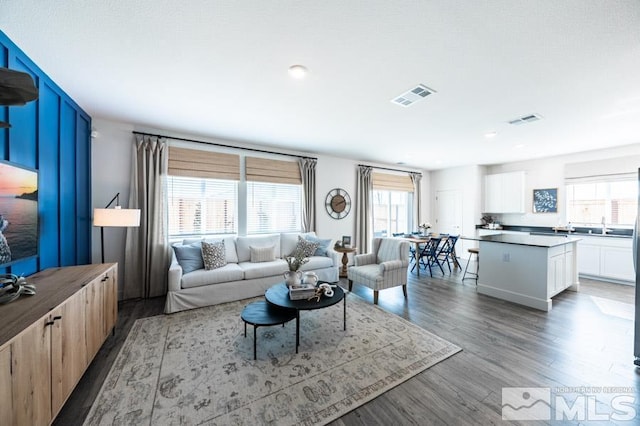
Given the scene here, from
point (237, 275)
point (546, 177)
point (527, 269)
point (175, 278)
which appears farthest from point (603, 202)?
point (175, 278)

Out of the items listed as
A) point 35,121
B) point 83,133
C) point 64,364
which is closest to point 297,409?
point 64,364

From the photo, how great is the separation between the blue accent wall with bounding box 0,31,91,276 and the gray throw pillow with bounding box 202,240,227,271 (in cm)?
148

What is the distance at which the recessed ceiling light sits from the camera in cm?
227

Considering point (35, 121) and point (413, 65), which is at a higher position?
point (413, 65)

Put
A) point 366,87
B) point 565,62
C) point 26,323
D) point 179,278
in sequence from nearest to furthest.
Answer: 1. point 26,323
2. point 565,62
3. point 366,87
4. point 179,278

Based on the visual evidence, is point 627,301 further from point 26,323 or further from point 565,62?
point 26,323

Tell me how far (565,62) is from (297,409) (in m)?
3.55

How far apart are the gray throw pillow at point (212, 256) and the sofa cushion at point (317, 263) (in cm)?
133

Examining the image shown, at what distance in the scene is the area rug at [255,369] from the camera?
169 centimetres

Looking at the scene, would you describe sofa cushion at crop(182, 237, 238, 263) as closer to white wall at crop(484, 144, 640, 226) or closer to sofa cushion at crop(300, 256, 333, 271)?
sofa cushion at crop(300, 256, 333, 271)

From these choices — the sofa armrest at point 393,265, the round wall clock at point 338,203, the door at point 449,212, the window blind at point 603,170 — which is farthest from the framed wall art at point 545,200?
the sofa armrest at point 393,265

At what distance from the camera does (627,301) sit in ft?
12.2

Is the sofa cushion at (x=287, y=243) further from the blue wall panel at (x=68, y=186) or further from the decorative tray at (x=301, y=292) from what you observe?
the blue wall panel at (x=68, y=186)

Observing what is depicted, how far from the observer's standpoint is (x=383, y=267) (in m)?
3.58
